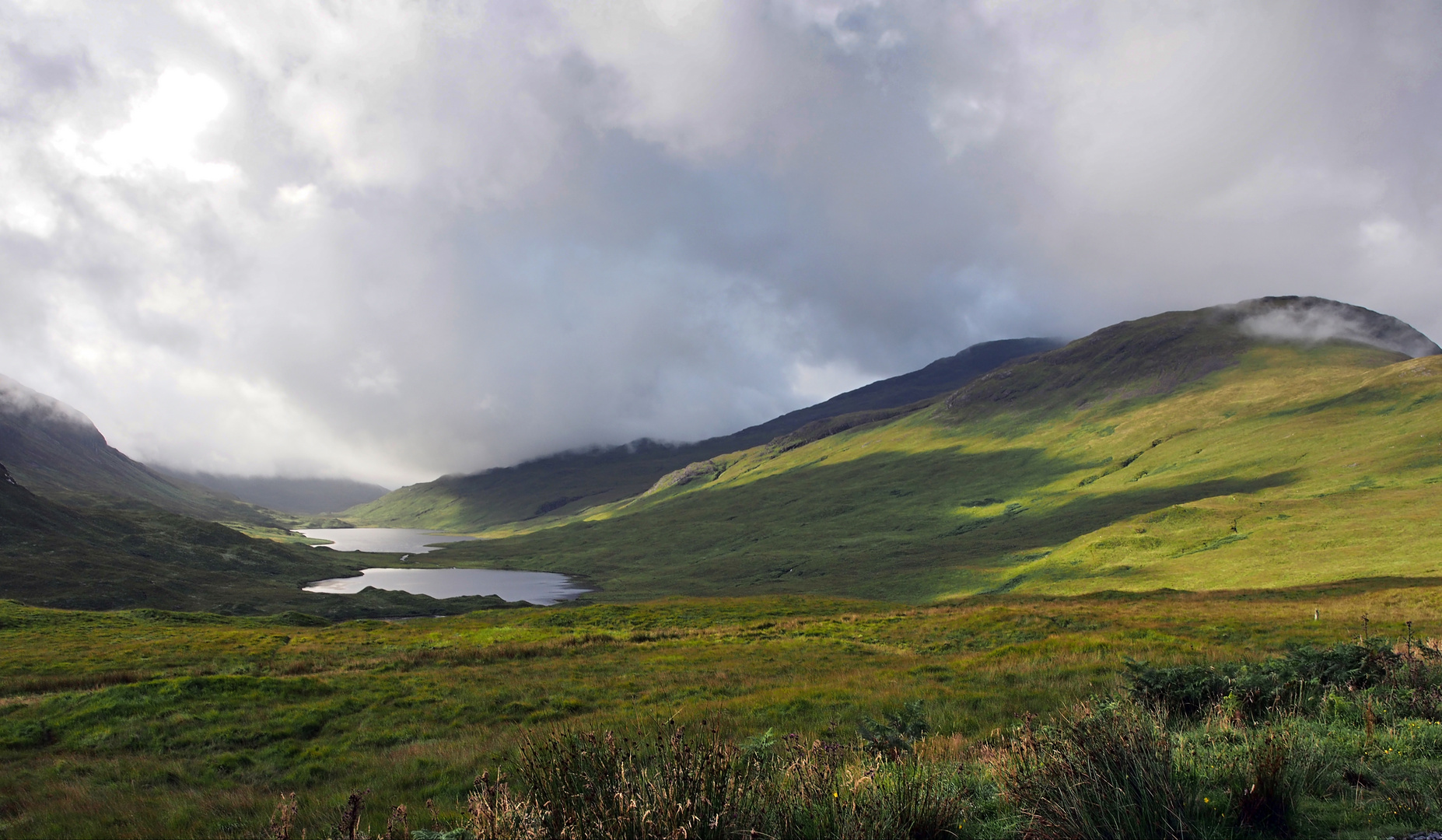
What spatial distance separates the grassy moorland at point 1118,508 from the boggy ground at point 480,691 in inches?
859

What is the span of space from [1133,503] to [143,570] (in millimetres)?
144521

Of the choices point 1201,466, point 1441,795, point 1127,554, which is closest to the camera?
point 1441,795

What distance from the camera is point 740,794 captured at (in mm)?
4734

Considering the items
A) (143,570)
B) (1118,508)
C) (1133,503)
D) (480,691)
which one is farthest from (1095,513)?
(143,570)

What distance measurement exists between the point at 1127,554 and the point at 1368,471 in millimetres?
38441

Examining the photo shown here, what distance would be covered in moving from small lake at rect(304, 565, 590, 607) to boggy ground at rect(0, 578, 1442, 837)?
65.1 metres

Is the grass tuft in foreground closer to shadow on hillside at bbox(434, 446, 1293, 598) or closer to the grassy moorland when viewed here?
the grassy moorland

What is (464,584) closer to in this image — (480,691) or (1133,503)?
(480,691)

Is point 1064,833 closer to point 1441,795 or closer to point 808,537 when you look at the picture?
point 1441,795

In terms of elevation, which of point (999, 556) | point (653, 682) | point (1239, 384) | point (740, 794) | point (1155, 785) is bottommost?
point (999, 556)

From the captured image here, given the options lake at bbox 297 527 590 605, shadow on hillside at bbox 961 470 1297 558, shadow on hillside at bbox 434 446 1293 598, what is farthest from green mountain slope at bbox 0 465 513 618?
shadow on hillside at bbox 961 470 1297 558

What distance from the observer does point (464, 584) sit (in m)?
119

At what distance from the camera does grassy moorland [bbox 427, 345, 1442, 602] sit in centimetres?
5394

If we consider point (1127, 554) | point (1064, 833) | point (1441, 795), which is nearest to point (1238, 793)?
point (1441, 795)
